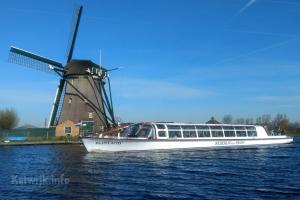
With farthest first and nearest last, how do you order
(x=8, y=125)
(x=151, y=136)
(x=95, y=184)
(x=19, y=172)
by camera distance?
(x=8, y=125)
(x=151, y=136)
(x=19, y=172)
(x=95, y=184)

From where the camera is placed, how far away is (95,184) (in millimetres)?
24281

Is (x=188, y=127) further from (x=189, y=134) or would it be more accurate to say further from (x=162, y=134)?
(x=162, y=134)

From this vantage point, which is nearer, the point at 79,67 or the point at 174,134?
the point at 174,134

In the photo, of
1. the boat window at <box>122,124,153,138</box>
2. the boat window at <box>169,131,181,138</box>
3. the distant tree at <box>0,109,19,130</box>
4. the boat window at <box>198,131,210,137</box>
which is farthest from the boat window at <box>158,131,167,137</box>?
the distant tree at <box>0,109,19,130</box>

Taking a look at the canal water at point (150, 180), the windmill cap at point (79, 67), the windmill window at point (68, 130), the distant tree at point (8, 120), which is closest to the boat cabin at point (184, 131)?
the canal water at point (150, 180)

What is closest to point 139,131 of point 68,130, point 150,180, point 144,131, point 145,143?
point 144,131

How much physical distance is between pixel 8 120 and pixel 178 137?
51.8 metres

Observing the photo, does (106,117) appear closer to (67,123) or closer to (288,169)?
(67,123)

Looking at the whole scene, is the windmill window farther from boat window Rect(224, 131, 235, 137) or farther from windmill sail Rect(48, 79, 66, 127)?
boat window Rect(224, 131, 235, 137)

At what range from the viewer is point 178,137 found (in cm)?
5375

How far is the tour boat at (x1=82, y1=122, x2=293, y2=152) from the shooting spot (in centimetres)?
4750

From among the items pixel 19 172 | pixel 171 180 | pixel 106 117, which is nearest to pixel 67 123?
pixel 106 117

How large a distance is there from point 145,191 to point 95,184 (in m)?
3.38

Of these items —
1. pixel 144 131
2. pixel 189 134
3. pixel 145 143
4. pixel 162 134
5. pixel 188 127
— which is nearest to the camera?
pixel 145 143
